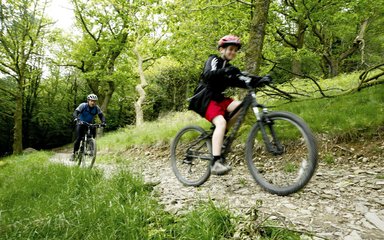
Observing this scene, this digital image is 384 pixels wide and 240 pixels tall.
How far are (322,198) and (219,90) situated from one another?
2164mm

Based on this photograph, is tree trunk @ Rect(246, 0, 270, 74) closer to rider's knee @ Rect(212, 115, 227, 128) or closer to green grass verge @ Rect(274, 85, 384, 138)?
green grass verge @ Rect(274, 85, 384, 138)

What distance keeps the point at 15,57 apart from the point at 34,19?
3251 mm

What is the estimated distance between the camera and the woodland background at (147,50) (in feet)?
40.9

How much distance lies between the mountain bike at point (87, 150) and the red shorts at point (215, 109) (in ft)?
16.2

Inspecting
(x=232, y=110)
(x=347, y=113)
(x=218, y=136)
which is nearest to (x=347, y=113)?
(x=347, y=113)

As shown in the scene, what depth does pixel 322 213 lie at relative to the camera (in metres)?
3.34

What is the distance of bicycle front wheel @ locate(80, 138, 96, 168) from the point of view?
332 inches

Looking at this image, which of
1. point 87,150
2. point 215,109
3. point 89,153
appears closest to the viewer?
point 215,109

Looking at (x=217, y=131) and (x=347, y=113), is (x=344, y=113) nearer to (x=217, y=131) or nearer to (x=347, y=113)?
(x=347, y=113)

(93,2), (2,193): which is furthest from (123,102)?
(2,193)

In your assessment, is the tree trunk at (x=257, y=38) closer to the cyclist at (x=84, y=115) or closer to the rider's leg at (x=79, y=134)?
the cyclist at (x=84, y=115)

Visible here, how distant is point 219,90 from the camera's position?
15.6 feet

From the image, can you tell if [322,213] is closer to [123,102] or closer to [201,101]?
[201,101]

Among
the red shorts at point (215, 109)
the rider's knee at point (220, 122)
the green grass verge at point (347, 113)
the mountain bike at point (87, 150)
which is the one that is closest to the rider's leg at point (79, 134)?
the mountain bike at point (87, 150)
